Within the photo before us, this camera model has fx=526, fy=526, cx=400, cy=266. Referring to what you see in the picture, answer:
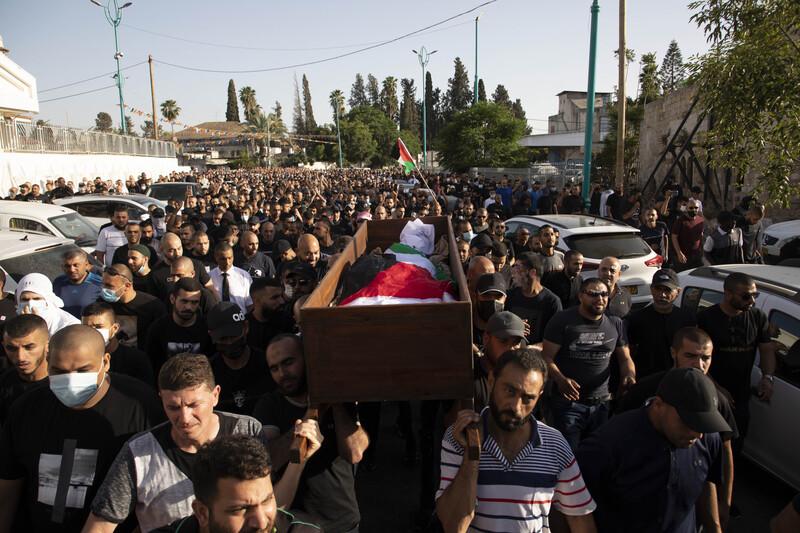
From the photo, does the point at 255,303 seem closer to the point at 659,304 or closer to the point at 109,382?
the point at 109,382

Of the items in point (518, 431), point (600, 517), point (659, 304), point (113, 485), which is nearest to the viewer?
point (113, 485)

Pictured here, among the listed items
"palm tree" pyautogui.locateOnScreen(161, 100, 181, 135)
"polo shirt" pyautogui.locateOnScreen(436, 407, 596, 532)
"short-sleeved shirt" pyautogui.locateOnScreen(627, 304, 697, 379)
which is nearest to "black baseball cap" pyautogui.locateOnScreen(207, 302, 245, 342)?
"polo shirt" pyautogui.locateOnScreen(436, 407, 596, 532)

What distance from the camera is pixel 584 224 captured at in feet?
25.6

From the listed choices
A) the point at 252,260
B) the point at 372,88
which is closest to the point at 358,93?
the point at 372,88

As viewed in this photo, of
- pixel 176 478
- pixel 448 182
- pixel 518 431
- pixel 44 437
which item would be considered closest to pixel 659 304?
pixel 518 431

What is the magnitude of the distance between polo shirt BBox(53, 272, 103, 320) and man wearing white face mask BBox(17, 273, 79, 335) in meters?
0.63

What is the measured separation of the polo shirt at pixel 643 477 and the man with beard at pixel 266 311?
2829 mm

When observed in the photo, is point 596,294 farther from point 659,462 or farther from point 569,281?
point 569,281

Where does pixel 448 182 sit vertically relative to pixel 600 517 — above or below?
above

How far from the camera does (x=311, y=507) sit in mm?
2660

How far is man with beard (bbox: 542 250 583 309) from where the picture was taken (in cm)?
571

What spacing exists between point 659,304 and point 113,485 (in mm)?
4087

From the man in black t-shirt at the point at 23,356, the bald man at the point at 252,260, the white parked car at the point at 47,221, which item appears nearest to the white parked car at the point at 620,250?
the bald man at the point at 252,260

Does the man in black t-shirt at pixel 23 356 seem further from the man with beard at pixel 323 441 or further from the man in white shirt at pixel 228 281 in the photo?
the man in white shirt at pixel 228 281
